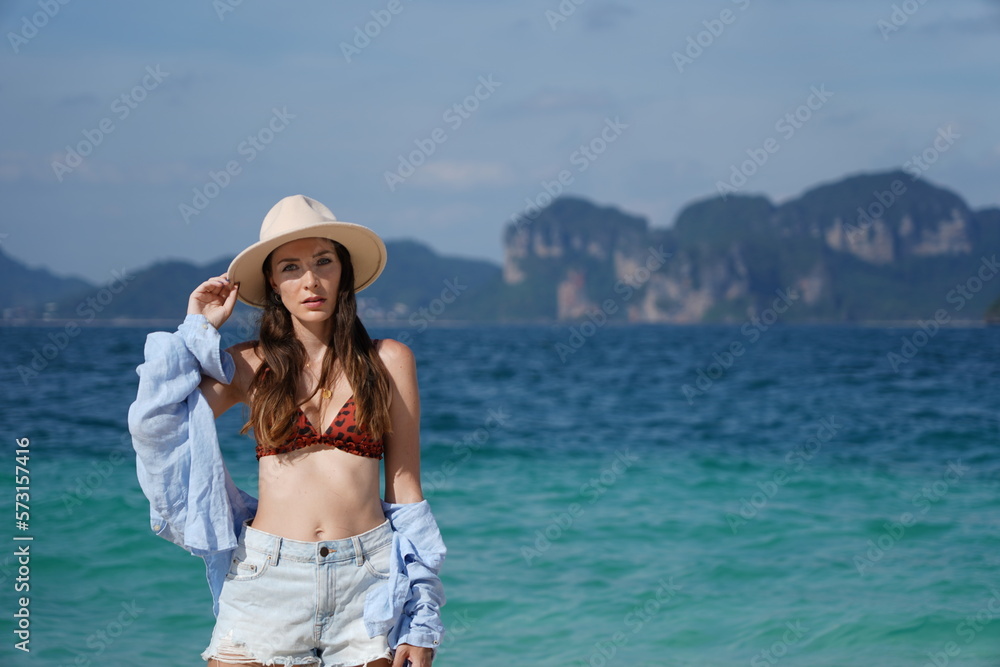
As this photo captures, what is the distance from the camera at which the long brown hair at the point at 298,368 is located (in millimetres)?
2301

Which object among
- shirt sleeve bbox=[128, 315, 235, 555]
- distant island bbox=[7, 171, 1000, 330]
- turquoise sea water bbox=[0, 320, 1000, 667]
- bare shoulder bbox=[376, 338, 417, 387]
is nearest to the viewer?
shirt sleeve bbox=[128, 315, 235, 555]

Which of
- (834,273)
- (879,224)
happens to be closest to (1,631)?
(834,273)

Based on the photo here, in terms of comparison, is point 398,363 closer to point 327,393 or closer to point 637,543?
point 327,393

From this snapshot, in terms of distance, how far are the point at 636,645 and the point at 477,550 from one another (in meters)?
2.07

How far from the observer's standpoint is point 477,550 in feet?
25.6

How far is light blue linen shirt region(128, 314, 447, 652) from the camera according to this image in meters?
2.16

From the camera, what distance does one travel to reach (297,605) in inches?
88.1

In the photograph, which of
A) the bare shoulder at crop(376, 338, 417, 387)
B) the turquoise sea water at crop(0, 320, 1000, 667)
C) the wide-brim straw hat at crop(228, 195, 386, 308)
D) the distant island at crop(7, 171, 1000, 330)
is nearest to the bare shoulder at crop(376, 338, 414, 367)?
the bare shoulder at crop(376, 338, 417, 387)

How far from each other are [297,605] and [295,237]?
2.92 ft

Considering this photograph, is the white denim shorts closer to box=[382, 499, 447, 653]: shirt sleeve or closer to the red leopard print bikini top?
box=[382, 499, 447, 653]: shirt sleeve

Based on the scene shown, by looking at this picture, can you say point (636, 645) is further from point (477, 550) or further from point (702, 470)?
point (702, 470)

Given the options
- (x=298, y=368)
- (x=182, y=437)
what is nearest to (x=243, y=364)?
(x=298, y=368)

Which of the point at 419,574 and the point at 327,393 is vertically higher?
Answer: the point at 327,393

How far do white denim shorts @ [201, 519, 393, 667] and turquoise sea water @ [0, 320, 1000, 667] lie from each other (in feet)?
11.8
